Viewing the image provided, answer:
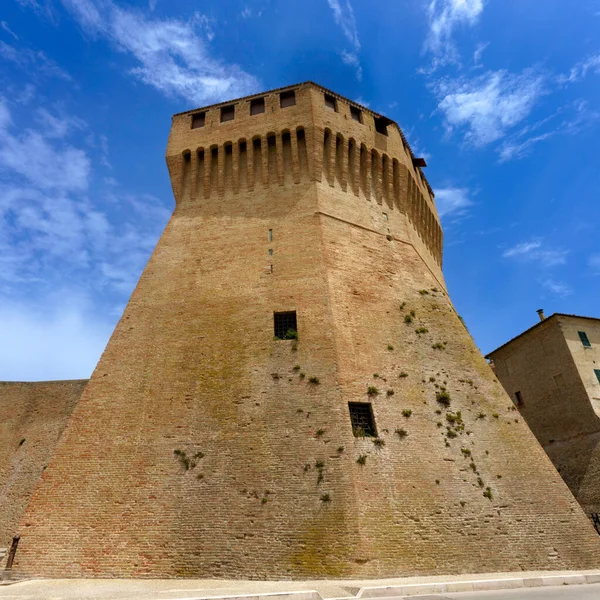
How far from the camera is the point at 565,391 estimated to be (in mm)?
18016

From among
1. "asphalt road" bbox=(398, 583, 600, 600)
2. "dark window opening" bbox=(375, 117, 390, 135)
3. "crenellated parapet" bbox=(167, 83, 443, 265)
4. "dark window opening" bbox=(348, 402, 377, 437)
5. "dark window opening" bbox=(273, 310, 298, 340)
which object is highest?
"dark window opening" bbox=(375, 117, 390, 135)

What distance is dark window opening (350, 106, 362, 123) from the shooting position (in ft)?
55.4

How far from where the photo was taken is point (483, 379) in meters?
12.7

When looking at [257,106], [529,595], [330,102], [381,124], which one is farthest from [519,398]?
[257,106]

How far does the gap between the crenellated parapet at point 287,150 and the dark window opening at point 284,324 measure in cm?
515

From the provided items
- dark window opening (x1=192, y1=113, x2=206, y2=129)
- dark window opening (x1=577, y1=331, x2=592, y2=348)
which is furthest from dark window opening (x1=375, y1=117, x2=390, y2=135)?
dark window opening (x1=577, y1=331, x2=592, y2=348)

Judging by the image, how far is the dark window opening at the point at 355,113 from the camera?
16.9m

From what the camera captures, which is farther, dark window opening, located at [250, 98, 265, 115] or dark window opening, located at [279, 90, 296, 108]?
dark window opening, located at [250, 98, 265, 115]

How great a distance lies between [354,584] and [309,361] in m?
5.03

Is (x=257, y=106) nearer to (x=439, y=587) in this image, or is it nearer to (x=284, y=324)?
(x=284, y=324)

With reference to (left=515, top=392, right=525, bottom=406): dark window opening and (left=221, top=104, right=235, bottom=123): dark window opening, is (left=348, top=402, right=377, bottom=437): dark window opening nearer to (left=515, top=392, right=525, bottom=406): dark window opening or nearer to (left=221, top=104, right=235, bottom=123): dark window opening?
(left=221, top=104, right=235, bottom=123): dark window opening

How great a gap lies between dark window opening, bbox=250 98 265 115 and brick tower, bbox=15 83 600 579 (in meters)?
0.45

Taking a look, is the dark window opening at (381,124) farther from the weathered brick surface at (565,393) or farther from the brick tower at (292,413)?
the weathered brick surface at (565,393)

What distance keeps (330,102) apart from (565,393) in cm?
1473
